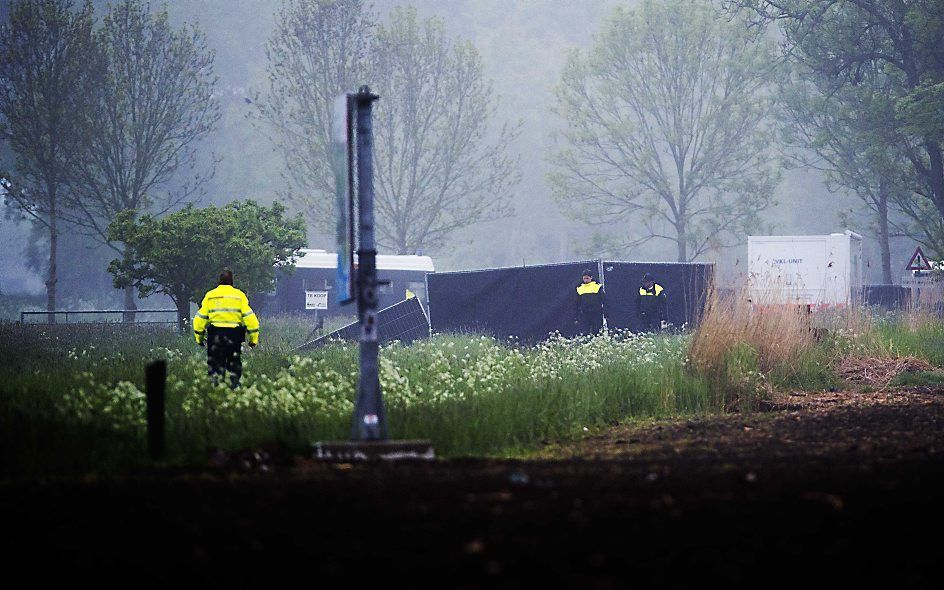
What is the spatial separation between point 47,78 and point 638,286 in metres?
20.5

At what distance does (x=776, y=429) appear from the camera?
1278 centimetres

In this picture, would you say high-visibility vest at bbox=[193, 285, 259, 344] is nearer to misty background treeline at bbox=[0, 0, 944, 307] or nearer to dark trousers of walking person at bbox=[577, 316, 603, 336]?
misty background treeline at bbox=[0, 0, 944, 307]

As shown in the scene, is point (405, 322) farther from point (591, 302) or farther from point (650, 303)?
point (650, 303)

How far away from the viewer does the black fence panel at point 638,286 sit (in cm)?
2641

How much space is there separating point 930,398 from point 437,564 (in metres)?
12.6

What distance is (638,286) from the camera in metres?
27.0

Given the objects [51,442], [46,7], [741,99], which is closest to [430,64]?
[741,99]

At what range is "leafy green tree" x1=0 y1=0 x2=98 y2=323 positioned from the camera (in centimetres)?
3659

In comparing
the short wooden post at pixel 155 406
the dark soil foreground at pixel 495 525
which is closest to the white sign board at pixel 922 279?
the dark soil foreground at pixel 495 525

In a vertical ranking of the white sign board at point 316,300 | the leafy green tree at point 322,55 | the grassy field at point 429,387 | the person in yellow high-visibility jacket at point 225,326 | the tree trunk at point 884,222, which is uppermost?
the leafy green tree at point 322,55

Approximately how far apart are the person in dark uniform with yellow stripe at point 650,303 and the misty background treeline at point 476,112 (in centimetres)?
151

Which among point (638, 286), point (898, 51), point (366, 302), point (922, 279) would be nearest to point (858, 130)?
point (898, 51)

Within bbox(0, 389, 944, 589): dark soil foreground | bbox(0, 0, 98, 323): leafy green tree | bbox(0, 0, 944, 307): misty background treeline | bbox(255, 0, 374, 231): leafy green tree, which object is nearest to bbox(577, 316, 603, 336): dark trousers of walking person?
bbox(0, 0, 944, 307): misty background treeline

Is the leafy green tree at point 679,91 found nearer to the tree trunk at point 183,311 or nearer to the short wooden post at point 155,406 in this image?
the tree trunk at point 183,311
